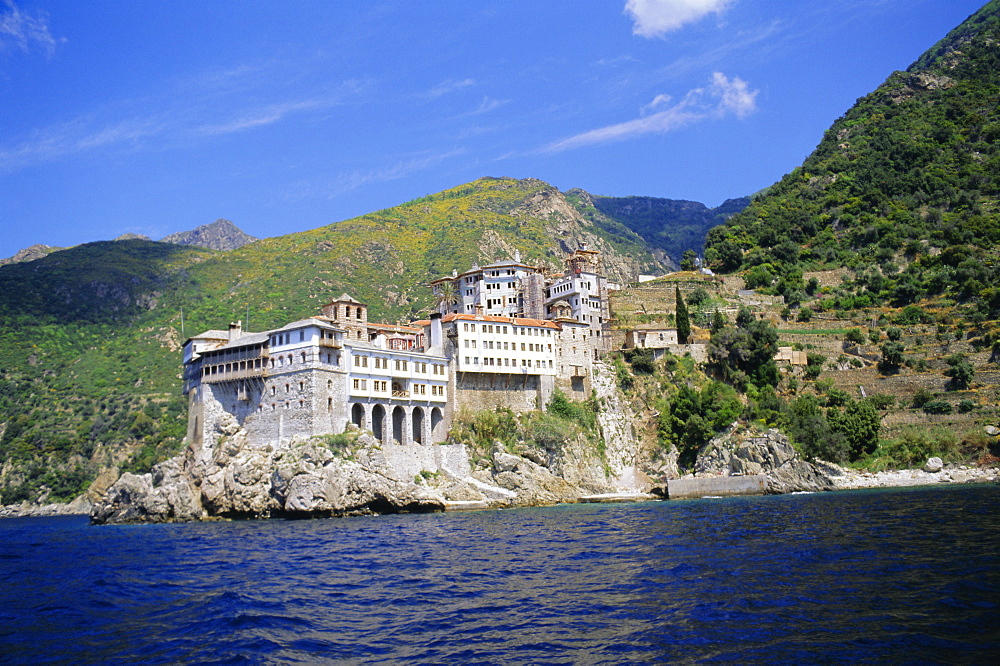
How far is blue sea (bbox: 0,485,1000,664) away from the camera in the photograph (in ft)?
47.9

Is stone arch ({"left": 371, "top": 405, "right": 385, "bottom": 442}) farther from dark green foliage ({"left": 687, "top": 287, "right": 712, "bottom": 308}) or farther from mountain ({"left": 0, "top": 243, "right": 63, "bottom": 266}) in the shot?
mountain ({"left": 0, "top": 243, "right": 63, "bottom": 266})

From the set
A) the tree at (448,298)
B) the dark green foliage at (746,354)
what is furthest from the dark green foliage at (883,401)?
the tree at (448,298)

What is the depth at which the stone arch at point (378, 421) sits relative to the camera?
5650 cm

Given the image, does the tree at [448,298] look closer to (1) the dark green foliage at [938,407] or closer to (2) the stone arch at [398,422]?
(2) the stone arch at [398,422]

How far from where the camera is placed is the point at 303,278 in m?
98.9

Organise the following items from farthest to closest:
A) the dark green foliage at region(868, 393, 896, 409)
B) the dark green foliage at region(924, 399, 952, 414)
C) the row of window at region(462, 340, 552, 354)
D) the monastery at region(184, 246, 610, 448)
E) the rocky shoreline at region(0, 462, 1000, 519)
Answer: the row of window at region(462, 340, 552, 354), the dark green foliage at region(868, 393, 896, 409), the dark green foliage at region(924, 399, 952, 414), the monastery at region(184, 246, 610, 448), the rocky shoreline at region(0, 462, 1000, 519)

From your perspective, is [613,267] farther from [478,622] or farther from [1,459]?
[478,622]

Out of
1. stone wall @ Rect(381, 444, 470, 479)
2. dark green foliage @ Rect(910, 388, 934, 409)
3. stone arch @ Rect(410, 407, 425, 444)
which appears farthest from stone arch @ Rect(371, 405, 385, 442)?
dark green foliage @ Rect(910, 388, 934, 409)

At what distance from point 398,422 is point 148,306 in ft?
189

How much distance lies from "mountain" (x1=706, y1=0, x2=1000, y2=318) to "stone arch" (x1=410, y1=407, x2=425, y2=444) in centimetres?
3893

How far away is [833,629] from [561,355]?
50.1 m

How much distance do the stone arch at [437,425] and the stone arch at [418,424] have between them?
2.85ft

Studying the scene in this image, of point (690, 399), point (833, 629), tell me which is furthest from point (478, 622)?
point (690, 399)

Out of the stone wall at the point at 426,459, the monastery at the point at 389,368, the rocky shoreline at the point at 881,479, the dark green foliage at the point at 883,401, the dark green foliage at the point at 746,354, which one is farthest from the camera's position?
the dark green foliage at the point at 746,354
